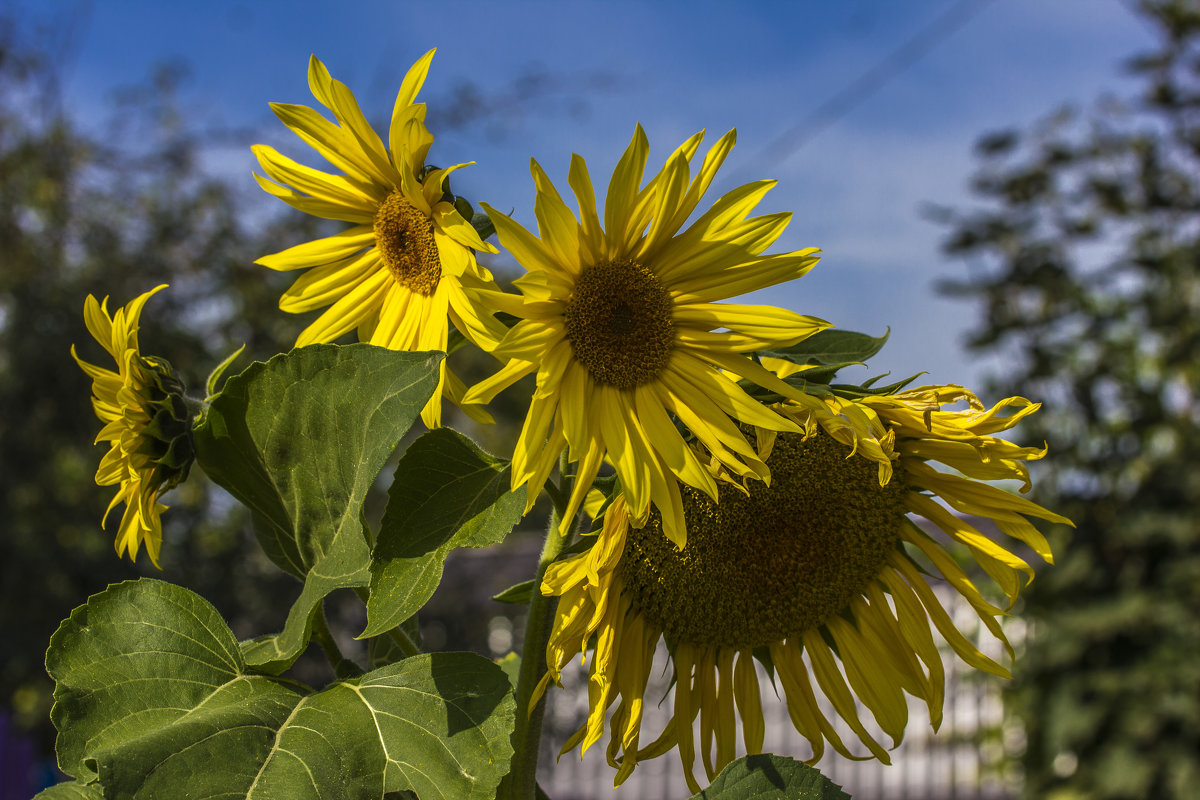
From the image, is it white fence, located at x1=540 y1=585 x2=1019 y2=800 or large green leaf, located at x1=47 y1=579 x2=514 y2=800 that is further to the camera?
white fence, located at x1=540 y1=585 x2=1019 y2=800

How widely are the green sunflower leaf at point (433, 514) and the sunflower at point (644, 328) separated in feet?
0.14

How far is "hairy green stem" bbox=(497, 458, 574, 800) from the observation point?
58 centimetres

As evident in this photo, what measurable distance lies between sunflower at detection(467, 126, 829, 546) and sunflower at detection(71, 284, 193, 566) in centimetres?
25

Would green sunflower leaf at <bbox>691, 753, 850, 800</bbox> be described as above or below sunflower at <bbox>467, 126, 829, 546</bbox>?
below

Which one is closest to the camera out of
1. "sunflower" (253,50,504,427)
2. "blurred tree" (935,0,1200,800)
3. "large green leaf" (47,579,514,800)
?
"large green leaf" (47,579,514,800)

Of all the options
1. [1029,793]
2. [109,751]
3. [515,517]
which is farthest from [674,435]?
[1029,793]

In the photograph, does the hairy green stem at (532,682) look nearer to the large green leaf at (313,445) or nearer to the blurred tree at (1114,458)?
the large green leaf at (313,445)

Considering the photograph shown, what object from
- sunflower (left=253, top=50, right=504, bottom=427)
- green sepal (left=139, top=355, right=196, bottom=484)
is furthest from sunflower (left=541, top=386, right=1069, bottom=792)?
green sepal (left=139, top=355, right=196, bottom=484)

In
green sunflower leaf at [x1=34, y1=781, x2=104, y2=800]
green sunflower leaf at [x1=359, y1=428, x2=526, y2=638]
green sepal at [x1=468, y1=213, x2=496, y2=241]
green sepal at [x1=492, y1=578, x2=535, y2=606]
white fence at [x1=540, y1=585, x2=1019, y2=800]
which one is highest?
green sepal at [x1=468, y1=213, x2=496, y2=241]

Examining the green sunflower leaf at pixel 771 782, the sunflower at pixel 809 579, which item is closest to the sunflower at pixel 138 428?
the sunflower at pixel 809 579

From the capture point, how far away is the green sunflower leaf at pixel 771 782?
0.55 m

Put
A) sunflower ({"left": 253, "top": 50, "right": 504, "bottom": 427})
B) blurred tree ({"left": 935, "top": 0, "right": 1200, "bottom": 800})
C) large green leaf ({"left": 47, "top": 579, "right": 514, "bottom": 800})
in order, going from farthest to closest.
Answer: blurred tree ({"left": 935, "top": 0, "right": 1200, "bottom": 800})
sunflower ({"left": 253, "top": 50, "right": 504, "bottom": 427})
large green leaf ({"left": 47, "top": 579, "right": 514, "bottom": 800})

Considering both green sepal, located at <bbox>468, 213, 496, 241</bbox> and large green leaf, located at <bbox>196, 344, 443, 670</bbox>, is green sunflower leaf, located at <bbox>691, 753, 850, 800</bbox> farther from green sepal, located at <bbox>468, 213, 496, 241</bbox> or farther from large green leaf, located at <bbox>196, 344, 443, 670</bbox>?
green sepal, located at <bbox>468, 213, 496, 241</bbox>

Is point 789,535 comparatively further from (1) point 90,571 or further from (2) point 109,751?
(1) point 90,571
